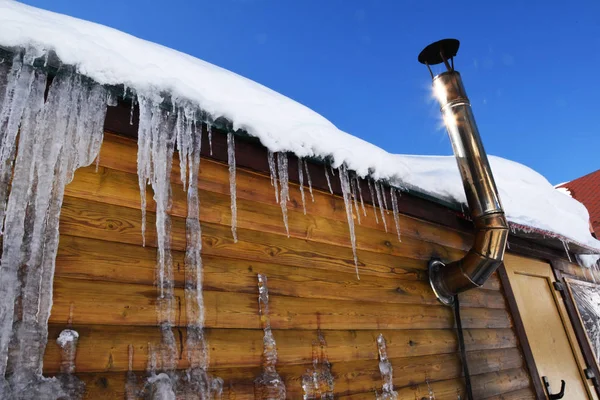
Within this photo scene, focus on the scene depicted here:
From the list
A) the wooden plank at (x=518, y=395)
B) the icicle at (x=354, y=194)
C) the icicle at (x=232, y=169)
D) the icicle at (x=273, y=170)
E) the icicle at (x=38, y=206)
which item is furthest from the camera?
the wooden plank at (x=518, y=395)

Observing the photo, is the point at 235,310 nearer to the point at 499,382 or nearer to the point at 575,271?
the point at 499,382

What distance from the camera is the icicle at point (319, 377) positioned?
2172mm

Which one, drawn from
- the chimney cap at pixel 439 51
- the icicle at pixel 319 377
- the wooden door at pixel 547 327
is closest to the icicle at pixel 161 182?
the icicle at pixel 319 377

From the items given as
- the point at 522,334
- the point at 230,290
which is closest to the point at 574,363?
the point at 522,334

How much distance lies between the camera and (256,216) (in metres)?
2.39

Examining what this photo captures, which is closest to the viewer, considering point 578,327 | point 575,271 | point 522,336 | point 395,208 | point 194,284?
point 194,284

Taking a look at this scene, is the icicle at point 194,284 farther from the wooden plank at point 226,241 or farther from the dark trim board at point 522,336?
the dark trim board at point 522,336

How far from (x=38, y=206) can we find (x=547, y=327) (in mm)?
5105

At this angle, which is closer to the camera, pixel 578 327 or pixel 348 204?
pixel 348 204

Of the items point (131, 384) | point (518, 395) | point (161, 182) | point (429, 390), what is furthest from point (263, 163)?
point (518, 395)

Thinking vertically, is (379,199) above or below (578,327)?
above

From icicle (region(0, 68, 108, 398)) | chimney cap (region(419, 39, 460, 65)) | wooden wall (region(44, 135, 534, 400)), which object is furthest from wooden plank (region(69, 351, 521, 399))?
chimney cap (region(419, 39, 460, 65))

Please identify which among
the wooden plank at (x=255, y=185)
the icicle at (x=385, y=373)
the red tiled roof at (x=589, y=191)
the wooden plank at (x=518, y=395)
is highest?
the red tiled roof at (x=589, y=191)

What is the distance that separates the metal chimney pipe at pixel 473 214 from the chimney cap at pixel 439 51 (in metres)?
0.57
